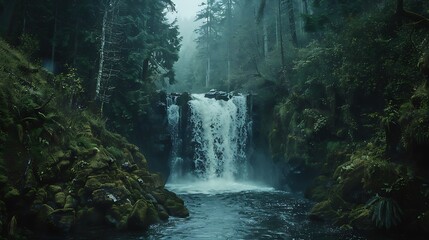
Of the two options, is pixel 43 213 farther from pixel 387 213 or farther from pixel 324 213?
pixel 387 213

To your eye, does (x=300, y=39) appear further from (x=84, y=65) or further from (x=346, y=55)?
(x=84, y=65)

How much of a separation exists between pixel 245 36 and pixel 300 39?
31.2 ft

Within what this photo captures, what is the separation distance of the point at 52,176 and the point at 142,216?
3.75 m

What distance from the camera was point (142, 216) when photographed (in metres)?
12.6

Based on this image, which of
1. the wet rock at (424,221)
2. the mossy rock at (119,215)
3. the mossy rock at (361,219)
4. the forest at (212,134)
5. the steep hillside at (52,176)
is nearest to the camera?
the wet rock at (424,221)

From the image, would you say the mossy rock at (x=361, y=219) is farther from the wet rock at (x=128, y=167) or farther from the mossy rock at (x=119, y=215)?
the wet rock at (x=128, y=167)

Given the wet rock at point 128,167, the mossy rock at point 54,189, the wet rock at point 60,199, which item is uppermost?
the wet rock at point 128,167

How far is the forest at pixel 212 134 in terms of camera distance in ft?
37.9

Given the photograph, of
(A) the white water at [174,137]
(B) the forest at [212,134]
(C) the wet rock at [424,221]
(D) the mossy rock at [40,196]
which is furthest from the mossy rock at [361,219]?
(A) the white water at [174,137]

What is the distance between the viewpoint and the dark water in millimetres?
11688

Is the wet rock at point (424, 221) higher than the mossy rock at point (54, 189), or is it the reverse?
the mossy rock at point (54, 189)

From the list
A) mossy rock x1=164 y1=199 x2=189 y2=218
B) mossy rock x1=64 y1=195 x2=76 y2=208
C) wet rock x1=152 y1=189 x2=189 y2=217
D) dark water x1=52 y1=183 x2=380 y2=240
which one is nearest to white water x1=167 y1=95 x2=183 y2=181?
dark water x1=52 y1=183 x2=380 y2=240

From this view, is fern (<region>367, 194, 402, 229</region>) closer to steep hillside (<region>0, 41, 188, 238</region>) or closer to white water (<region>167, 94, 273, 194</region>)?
steep hillside (<region>0, 41, 188, 238</region>)

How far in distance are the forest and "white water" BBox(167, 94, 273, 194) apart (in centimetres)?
13
